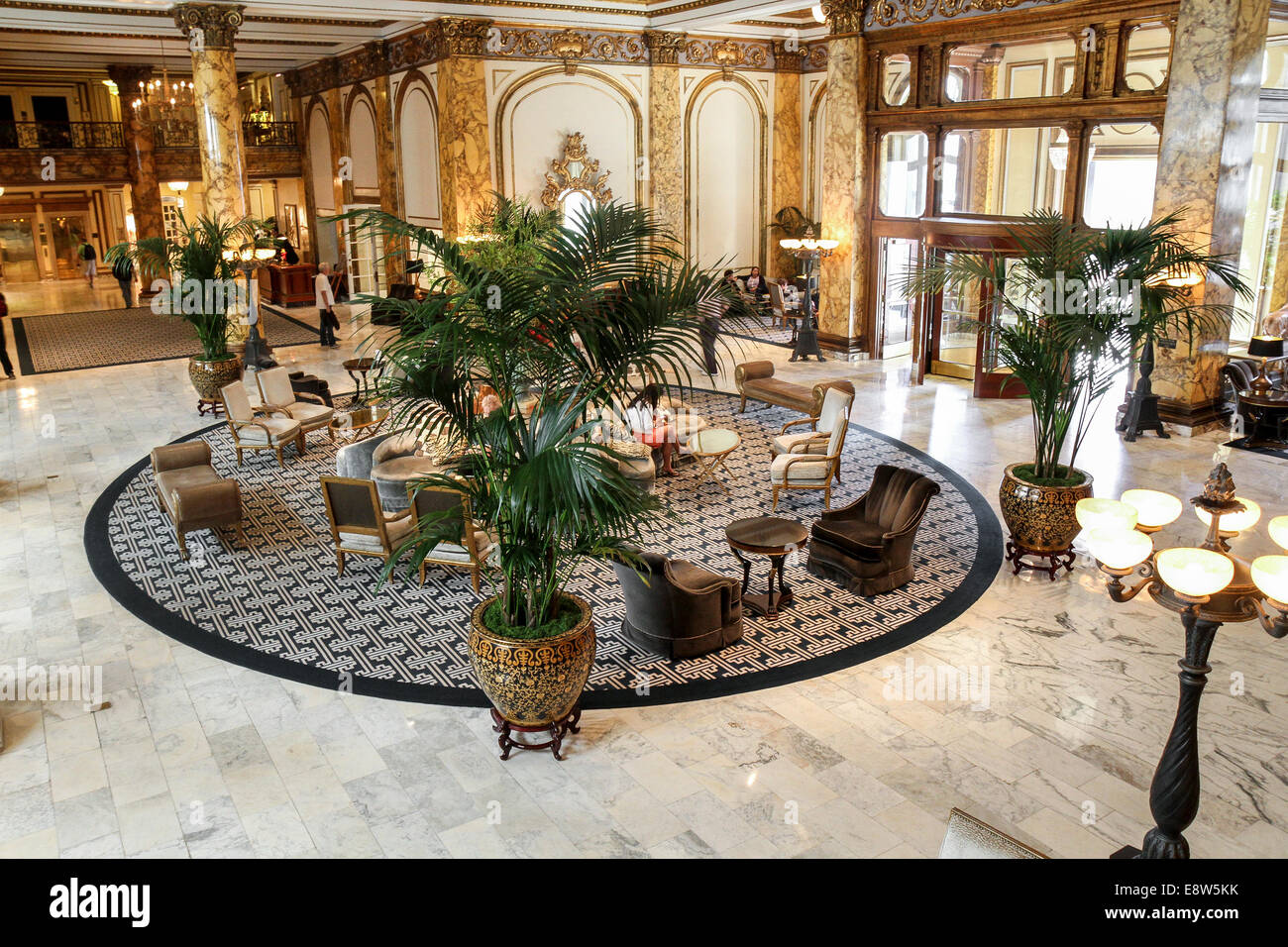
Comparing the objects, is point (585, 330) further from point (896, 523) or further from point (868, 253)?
point (868, 253)

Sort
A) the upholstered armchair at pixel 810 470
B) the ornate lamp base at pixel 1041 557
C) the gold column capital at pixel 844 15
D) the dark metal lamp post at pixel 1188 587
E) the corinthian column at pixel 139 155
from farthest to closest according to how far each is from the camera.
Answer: the corinthian column at pixel 139 155, the gold column capital at pixel 844 15, the upholstered armchair at pixel 810 470, the ornate lamp base at pixel 1041 557, the dark metal lamp post at pixel 1188 587

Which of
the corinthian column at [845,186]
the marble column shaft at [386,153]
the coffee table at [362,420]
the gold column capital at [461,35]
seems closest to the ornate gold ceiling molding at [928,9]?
the corinthian column at [845,186]

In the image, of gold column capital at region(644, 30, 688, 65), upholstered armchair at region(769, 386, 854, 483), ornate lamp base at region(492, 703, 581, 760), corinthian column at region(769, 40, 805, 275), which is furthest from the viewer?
corinthian column at region(769, 40, 805, 275)

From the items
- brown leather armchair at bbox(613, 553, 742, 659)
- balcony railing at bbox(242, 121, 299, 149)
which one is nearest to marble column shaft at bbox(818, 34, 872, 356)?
brown leather armchair at bbox(613, 553, 742, 659)

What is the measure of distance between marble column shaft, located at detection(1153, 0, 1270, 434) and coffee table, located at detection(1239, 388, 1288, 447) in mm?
708

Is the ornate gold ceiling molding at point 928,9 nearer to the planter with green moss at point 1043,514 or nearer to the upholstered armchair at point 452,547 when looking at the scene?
the planter with green moss at point 1043,514

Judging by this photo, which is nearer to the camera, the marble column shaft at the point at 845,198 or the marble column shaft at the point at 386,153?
the marble column shaft at the point at 845,198

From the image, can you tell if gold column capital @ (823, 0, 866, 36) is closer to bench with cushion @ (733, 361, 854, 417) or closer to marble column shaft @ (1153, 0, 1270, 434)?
marble column shaft @ (1153, 0, 1270, 434)

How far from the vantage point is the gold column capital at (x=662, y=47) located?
17719mm

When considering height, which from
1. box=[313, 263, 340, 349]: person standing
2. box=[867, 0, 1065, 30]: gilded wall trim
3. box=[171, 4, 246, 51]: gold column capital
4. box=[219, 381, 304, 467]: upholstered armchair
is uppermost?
box=[171, 4, 246, 51]: gold column capital

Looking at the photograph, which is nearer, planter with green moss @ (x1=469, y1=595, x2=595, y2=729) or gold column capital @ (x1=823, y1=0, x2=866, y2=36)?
planter with green moss @ (x1=469, y1=595, x2=595, y2=729)

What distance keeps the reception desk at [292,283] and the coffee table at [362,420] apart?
11.8 metres

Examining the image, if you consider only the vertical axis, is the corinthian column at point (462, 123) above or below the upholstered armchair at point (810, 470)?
above

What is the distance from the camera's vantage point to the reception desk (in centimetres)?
2228
